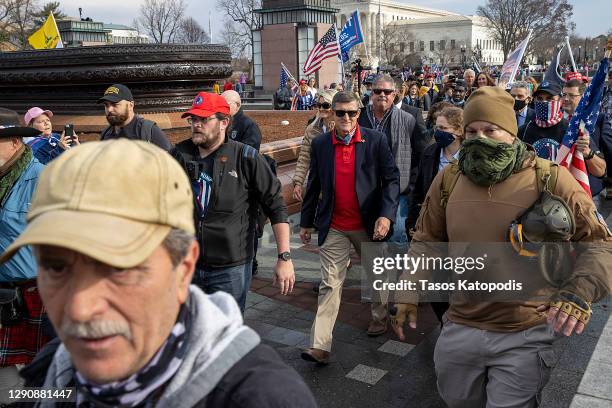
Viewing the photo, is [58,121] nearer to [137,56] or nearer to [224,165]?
[137,56]

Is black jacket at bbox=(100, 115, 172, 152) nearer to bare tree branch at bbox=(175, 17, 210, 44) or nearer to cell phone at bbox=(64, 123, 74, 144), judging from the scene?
cell phone at bbox=(64, 123, 74, 144)

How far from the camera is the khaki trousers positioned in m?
4.58

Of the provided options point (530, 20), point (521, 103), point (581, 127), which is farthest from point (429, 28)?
point (581, 127)

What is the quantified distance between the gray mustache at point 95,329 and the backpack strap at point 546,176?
6.90 ft

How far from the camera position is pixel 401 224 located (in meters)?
5.96

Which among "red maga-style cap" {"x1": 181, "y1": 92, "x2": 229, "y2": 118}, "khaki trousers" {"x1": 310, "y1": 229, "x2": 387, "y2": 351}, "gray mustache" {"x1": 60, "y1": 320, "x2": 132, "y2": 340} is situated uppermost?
"red maga-style cap" {"x1": 181, "y1": 92, "x2": 229, "y2": 118}

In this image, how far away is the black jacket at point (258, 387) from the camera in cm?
126

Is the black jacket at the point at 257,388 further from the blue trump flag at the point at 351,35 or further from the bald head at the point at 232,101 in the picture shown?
the blue trump flag at the point at 351,35

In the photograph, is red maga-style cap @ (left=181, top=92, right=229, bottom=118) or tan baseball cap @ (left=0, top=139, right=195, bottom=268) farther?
red maga-style cap @ (left=181, top=92, right=229, bottom=118)

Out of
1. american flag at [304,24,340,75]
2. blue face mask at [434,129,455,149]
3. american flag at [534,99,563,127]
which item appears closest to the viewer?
blue face mask at [434,129,455,149]

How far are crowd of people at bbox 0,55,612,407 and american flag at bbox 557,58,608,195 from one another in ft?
0.25

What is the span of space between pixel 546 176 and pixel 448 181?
49 cm
